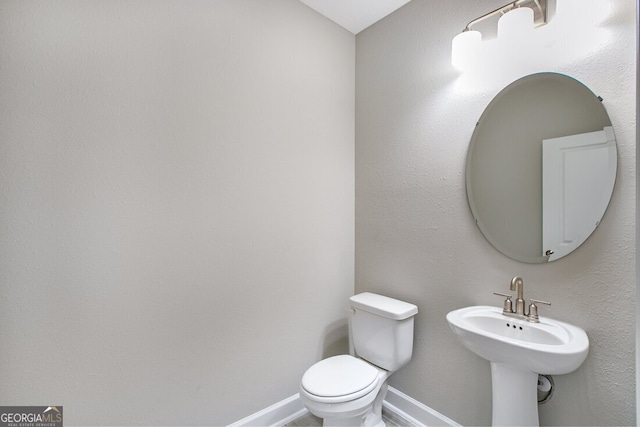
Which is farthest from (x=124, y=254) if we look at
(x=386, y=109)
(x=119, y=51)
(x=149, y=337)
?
(x=386, y=109)

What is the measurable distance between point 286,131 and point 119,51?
88cm

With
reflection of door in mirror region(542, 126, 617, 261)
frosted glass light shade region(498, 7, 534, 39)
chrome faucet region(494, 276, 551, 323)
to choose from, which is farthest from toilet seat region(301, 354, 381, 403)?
frosted glass light shade region(498, 7, 534, 39)

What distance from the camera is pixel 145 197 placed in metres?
1.29

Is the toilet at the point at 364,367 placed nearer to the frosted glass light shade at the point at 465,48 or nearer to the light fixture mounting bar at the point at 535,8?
the frosted glass light shade at the point at 465,48

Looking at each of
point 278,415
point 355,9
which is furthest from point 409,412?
point 355,9

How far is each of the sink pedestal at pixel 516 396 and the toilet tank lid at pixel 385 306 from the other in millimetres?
471

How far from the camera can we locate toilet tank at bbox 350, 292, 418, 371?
161 cm

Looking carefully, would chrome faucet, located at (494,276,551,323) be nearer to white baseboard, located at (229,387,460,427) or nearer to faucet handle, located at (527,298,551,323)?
faucet handle, located at (527,298,551,323)

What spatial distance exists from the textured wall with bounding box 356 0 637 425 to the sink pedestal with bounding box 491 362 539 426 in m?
0.14

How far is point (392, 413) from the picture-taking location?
183 cm

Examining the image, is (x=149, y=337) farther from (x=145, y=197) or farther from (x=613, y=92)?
(x=613, y=92)

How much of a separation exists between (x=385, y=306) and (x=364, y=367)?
13.9 inches

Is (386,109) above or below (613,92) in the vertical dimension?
above

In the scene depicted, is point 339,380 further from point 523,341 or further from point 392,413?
point 523,341
